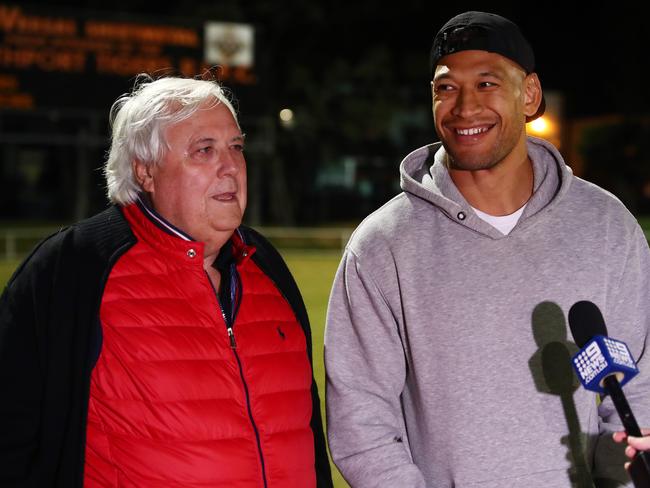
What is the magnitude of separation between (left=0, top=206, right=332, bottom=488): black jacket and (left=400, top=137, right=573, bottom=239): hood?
2.87ft

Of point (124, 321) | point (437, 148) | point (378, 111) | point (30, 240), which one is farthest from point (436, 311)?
point (378, 111)

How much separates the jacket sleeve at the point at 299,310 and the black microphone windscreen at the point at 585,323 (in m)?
0.94

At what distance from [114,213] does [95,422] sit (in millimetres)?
559

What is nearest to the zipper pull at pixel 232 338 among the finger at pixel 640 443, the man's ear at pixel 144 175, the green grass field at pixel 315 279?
the man's ear at pixel 144 175

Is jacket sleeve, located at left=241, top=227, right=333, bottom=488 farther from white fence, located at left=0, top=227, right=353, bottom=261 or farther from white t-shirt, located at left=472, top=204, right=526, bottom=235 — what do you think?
white fence, located at left=0, top=227, right=353, bottom=261

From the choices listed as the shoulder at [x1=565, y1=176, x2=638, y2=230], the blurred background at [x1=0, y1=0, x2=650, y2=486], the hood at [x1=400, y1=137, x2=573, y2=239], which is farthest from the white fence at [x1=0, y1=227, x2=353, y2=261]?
the shoulder at [x1=565, y1=176, x2=638, y2=230]

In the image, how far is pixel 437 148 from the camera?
2564 mm

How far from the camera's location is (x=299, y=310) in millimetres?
2549

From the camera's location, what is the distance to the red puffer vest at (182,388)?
2.15 meters

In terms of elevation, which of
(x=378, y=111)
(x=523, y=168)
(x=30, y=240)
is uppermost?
(x=378, y=111)

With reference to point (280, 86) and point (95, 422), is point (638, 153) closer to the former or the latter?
point (280, 86)

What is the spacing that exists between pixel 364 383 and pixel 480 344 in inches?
11.9

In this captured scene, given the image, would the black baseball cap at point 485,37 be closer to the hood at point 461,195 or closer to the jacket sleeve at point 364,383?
the hood at point 461,195

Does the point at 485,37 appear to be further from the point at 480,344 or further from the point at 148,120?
the point at 148,120
